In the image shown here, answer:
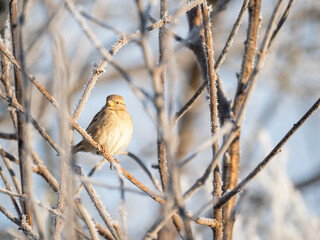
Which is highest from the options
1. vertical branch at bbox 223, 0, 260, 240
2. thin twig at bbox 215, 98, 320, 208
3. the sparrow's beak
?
the sparrow's beak

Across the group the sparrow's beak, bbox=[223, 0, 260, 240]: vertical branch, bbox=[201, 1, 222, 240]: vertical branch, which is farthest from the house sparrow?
bbox=[201, 1, 222, 240]: vertical branch

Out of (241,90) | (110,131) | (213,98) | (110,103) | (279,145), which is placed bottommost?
(279,145)

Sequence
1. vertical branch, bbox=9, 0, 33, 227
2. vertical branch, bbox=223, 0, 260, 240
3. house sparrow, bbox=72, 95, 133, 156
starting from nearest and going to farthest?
1. vertical branch, bbox=9, 0, 33, 227
2. vertical branch, bbox=223, 0, 260, 240
3. house sparrow, bbox=72, 95, 133, 156

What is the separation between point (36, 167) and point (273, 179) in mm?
2314

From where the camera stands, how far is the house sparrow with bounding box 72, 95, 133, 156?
4.34 meters

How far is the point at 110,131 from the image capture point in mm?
4383

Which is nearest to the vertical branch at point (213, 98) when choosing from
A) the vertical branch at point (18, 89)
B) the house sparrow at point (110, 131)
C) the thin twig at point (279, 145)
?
the thin twig at point (279, 145)

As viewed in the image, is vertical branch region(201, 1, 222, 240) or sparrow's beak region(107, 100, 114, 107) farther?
sparrow's beak region(107, 100, 114, 107)

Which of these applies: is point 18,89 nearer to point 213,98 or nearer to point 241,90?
point 213,98

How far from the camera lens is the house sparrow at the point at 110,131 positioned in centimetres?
434

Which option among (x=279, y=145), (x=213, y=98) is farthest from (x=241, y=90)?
(x=279, y=145)

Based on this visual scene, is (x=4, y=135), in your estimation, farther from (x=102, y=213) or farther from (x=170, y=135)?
(x=170, y=135)

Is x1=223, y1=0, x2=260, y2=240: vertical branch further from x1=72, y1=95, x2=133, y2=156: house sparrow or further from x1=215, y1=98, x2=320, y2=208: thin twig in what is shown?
x1=72, y1=95, x2=133, y2=156: house sparrow

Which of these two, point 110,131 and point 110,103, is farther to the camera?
point 110,103
